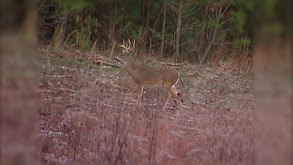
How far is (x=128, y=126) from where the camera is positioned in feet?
18.4

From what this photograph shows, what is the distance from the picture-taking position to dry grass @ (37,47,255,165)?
5.14 meters

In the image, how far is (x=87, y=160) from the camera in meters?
5.05

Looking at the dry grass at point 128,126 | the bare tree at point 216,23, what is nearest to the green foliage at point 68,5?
the dry grass at point 128,126

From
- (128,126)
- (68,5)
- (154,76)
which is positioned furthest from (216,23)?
(128,126)

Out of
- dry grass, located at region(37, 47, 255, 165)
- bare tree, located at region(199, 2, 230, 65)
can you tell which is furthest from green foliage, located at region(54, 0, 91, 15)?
bare tree, located at region(199, 2, 230, 65)

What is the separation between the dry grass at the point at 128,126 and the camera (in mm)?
5141

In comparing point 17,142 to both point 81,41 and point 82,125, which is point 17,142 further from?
point 81,41

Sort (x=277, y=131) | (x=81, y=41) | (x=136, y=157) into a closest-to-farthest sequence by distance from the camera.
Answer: (x=277, y=131) < (x=136, y=157) < (x=81, y=41)

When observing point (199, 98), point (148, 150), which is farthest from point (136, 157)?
point (199, 98)

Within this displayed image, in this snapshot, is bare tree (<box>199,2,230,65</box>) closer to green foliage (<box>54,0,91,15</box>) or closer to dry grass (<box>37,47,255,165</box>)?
green foliage (<box>54,0,91,15</box>)

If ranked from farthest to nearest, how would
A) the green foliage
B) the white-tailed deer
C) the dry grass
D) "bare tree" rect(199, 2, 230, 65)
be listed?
"bare tree" rect(199, 2, 230, 65)
the green foliage
the white-tailed deer
the dry grass

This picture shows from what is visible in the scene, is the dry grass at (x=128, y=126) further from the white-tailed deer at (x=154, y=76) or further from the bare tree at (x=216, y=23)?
the bare tree at (x=216, y=23)

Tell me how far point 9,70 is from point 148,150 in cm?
317

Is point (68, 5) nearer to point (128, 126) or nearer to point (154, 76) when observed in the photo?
point (154, 76)
